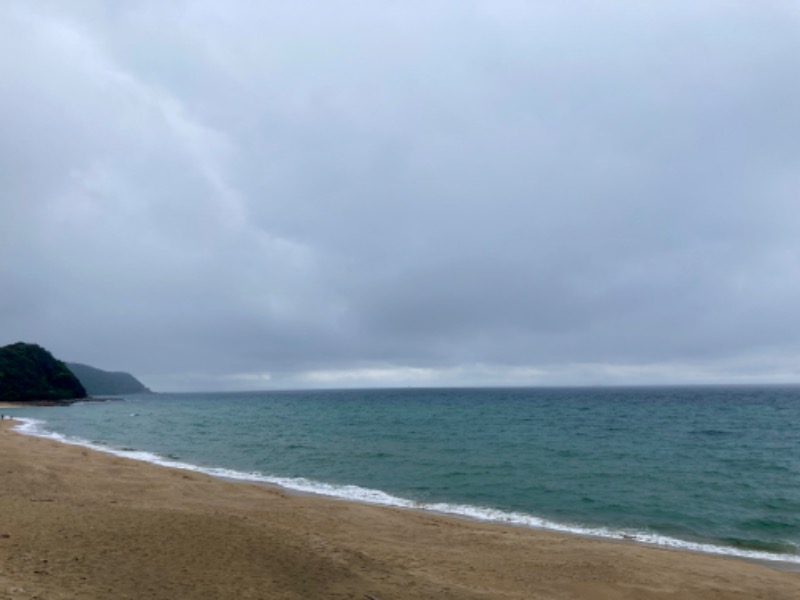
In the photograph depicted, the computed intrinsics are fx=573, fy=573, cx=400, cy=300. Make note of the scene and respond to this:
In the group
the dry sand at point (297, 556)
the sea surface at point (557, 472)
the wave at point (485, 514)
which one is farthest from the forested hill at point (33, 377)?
the dry sand at point (297, 556)

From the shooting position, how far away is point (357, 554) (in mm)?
11156

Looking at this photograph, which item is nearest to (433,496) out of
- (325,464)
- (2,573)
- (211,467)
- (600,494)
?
(600,494)

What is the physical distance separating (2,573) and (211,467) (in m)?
22.8

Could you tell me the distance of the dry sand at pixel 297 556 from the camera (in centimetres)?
860

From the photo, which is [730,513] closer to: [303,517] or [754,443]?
[303,517]

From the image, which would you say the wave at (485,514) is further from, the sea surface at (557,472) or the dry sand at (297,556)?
the dry sand at (297,556)

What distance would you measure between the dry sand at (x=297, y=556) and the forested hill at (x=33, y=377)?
14467 centimetres

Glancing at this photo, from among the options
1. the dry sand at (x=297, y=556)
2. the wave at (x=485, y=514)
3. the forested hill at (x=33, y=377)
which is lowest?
the wave at (x=485, y=514)

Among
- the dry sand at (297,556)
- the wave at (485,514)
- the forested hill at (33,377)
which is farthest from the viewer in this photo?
the forested hill at (33,377)

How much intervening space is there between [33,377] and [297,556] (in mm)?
165187

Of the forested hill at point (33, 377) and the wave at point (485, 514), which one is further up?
the forested hill at point (33, 377)

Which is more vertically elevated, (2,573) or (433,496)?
(2,573)

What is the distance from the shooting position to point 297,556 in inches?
396

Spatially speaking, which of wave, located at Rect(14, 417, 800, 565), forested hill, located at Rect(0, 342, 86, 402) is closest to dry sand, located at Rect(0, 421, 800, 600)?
wave, located at Rect(14, 417, 800, 565)
